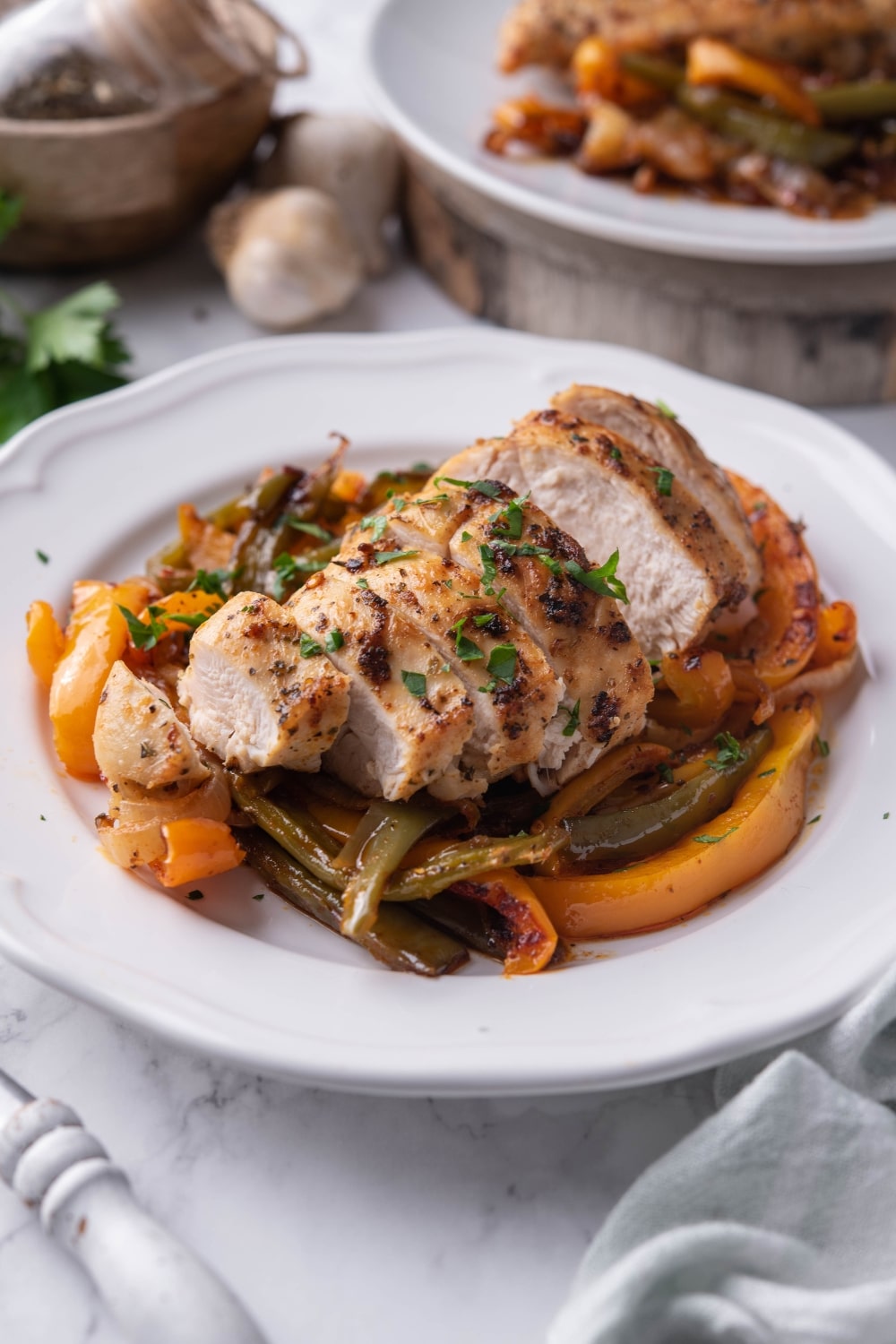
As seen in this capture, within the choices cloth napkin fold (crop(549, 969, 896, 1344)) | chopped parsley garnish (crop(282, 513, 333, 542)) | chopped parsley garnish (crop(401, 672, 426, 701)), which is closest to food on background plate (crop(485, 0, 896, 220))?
chopped parsley garnish (crop(282, 513, 333, 542))

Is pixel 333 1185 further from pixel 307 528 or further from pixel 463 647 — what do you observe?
pixel 307 528

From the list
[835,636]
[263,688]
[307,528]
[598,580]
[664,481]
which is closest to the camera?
[263,688]

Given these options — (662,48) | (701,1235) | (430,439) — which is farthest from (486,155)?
(701,1235)

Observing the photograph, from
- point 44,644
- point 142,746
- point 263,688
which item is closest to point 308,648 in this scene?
point 263,688

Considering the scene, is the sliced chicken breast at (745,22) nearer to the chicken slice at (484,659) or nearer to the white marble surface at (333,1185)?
the chicken slice at (484,659)

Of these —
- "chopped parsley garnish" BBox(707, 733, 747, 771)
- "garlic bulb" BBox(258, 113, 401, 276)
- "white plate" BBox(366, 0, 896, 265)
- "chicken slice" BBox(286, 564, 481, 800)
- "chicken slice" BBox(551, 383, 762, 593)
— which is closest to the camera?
"chicken slice" BBox(286, 564, 481, 800)

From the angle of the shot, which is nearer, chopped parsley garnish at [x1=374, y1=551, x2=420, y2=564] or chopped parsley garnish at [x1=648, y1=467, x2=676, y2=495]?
chopped parsley garnish at [x1=374, y1=551, x2=420, y2=564]

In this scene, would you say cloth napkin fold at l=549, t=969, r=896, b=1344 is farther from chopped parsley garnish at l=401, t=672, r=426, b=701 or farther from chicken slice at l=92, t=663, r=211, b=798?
chicken slice at l=92, t=663, r=211, b=798
